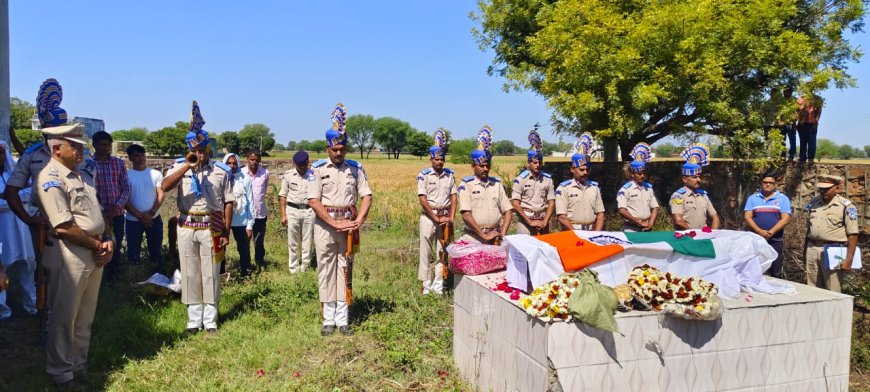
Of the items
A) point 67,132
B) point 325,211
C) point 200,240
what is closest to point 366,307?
point 325,211

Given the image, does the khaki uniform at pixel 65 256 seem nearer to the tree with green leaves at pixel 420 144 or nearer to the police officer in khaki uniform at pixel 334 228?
the police officer in khaki uniform at pixel 334 228

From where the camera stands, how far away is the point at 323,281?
18.0 ft

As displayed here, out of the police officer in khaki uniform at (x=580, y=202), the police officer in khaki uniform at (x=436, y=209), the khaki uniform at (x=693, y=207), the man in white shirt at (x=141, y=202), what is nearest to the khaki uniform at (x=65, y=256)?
Answer: the man in white shirt at (x=141, y=202)

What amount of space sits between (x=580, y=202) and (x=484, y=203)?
4.16 ft

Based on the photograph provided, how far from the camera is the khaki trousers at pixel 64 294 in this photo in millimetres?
4164

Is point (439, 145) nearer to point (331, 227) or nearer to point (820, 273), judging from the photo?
point (331, 227)

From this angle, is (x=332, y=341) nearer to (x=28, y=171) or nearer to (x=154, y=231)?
(x=28, y=171)

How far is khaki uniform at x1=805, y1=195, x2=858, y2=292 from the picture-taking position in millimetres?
5973

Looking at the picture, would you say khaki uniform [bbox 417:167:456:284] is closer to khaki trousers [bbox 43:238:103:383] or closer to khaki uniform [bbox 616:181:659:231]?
khaki uniform [bbox 616:181:659:231]

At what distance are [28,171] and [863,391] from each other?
A: 7.20m

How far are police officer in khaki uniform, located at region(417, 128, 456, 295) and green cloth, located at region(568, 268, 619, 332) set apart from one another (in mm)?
3396

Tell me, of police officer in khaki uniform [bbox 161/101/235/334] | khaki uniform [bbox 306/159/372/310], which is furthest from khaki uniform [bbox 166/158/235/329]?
khaki uniform [bbox 306/159/372/310]

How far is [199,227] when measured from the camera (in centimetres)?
536

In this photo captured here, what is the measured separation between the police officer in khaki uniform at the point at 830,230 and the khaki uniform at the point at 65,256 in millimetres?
6978
